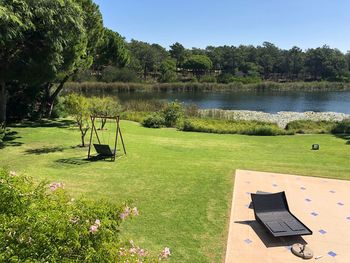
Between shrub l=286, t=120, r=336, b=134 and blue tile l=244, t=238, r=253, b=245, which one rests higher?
blue tile l=244, t=238, r=253, b=245

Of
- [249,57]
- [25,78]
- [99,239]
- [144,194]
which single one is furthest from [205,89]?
[99,239]

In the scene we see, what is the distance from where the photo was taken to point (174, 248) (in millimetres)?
6000

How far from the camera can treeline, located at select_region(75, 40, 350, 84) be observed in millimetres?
81700

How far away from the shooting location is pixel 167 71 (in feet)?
250

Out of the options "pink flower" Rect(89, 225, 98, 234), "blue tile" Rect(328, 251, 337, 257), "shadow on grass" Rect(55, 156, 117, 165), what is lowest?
"blue tile" Rect(328, 251, 337, 257)

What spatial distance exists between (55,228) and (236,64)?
9279cm

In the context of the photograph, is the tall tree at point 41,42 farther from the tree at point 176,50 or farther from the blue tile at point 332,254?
the tree at point 176,50

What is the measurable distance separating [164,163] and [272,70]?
92.3 meters

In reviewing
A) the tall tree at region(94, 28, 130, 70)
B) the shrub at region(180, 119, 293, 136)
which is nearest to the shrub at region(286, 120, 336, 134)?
the shrub at region(180, 119, 293, 136)

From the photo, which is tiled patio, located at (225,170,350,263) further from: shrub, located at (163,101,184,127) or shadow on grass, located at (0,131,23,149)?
shrub, located at (163,101,184,127)

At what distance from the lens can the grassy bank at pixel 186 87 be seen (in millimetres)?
53094

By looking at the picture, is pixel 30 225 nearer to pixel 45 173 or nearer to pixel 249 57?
pixel 45 173

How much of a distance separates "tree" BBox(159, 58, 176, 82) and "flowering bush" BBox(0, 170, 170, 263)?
71180mm

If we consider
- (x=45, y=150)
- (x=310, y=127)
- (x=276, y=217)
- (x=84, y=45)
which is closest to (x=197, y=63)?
(x=310, y=127)
